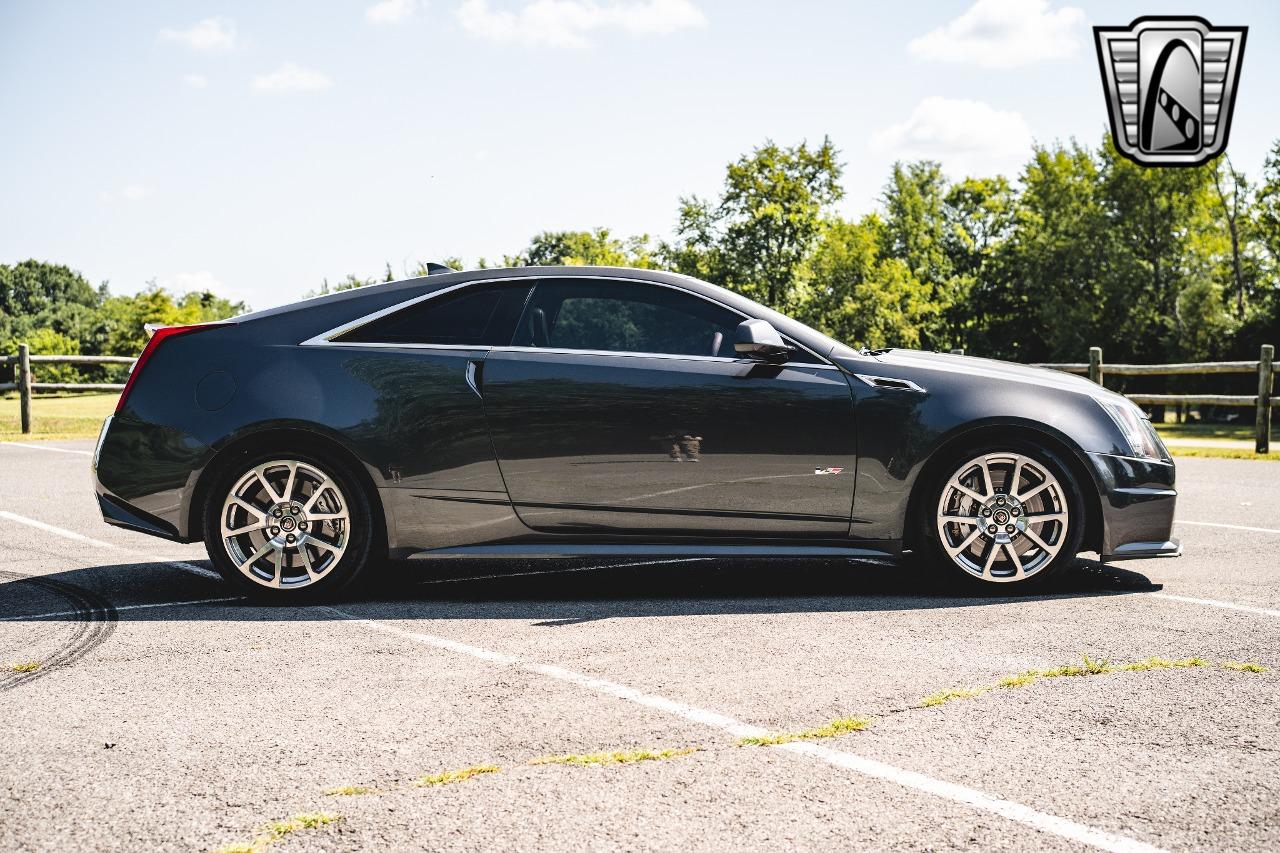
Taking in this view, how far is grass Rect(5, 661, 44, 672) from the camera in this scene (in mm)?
4199

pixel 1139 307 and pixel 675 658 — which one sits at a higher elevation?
pixel 1139 307

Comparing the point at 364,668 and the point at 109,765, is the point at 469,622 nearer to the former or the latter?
the point at 364,668

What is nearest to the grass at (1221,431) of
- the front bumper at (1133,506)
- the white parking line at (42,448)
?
the white parking line at (42,448)

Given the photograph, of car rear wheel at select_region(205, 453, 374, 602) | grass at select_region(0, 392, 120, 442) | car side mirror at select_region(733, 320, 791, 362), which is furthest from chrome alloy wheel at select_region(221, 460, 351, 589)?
grass at select_region(0, 392, 120, 442)

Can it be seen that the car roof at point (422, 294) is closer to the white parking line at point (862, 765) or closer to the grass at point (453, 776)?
the white parking line at point (862, 765)

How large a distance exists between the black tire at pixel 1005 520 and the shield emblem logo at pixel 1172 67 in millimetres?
12366

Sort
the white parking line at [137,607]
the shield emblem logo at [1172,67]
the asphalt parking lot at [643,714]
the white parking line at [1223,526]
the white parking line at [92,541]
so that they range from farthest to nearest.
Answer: the shield emblem logo at [1172,67]
the white parking line at [1223,526]
the white parking line at [92,541]
the white parking line at [137,607]
the asphalt parking lot at [643,714]

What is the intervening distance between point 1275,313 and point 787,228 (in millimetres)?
18386

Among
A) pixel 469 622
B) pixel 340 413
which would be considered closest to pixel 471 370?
pixel 340 413

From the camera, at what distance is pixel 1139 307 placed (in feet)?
160

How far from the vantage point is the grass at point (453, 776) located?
3043 mm

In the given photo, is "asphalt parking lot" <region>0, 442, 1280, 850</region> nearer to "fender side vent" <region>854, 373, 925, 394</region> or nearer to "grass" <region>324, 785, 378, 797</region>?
"grass" <region>324, 785, 378, 797</region>

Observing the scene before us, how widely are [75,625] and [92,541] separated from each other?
2.51 metres

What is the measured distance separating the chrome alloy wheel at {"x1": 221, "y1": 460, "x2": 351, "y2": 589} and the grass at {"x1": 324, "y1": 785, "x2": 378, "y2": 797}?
2.50 m
